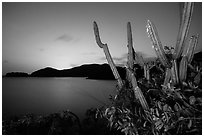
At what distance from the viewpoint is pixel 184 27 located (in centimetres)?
94

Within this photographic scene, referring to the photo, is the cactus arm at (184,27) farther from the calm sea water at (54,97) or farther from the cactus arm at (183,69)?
the calm sea water at (54,97)

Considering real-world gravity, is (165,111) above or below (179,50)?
below

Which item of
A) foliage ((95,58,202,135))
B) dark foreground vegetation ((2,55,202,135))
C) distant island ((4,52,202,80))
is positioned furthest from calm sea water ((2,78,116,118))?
foliage ((95,58,202,135))

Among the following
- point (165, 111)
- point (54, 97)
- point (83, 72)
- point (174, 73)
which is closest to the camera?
point (165, 111)

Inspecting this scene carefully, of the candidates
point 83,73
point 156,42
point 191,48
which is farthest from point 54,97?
point 191,48

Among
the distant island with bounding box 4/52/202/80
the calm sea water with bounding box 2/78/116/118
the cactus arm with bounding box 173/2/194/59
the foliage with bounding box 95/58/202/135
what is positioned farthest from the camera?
the calm sea water with bounding box 2/78/116/118

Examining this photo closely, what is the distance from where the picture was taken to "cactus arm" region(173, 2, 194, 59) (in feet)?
3.02

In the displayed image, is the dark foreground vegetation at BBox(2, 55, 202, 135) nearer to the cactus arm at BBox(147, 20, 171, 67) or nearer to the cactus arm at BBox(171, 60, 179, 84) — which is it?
the cactus arm at BBox(171, 60, 179, 84)

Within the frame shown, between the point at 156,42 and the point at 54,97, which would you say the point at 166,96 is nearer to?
the point at 156,42

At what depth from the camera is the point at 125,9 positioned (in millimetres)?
1489

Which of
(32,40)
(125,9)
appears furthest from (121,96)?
(32,40)

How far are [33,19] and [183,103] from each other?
1391mm

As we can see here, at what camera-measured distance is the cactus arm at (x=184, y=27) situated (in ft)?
3.02

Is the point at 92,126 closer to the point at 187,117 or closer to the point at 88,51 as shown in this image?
the point at 88,51
